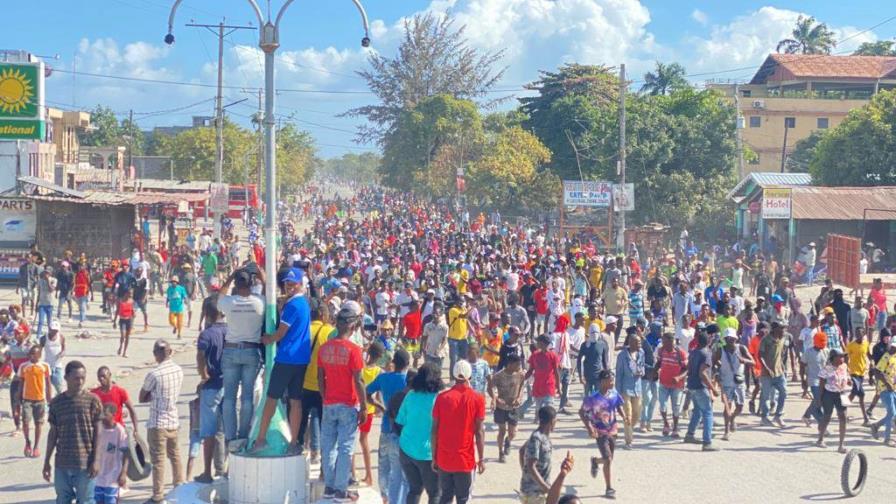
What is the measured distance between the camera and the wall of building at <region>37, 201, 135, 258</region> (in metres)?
32.0

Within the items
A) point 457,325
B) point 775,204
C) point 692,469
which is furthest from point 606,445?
point 775,204

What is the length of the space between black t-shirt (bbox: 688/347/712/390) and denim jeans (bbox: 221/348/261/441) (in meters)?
6.05

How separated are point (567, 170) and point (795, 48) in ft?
148

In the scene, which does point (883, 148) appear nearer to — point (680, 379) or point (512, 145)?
point (512, 145)

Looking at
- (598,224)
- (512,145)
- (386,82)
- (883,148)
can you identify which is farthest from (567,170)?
(386,82)

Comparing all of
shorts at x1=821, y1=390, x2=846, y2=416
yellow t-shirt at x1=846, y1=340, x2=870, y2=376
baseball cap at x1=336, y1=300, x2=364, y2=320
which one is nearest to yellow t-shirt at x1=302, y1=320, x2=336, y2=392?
baseball cap at x1=336, y1=300, x2=364, y2=320

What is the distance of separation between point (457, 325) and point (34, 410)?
6780 millimetres

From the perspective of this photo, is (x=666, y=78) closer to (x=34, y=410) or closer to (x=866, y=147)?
(x=866, y=147)

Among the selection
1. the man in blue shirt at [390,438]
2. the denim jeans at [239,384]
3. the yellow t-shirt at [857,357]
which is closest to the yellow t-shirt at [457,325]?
the yellow t-shirt at [857,357]

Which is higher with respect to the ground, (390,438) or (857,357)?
(857,357)

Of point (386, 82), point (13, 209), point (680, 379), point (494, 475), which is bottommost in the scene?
point (494, 475)

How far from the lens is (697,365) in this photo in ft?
44.4

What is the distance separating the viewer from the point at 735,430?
14750 mm

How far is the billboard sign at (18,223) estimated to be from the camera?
3178cm
